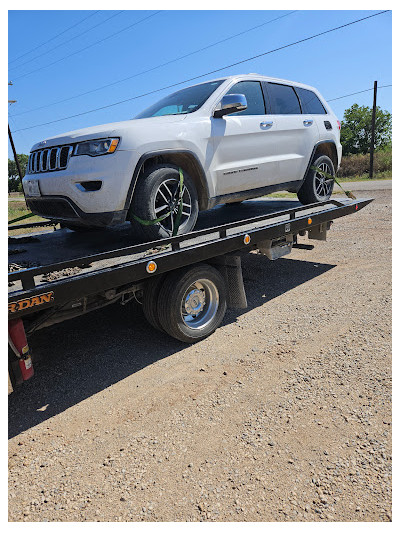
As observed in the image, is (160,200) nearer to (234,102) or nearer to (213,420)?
(234,102)

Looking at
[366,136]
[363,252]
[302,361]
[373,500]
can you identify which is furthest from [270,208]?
[366,136]

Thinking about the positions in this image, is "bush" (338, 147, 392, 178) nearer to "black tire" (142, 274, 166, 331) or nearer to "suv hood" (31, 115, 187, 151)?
"suv hood" (31, 115, 187, 151)

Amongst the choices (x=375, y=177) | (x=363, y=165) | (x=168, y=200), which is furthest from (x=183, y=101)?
(x=363, y=165)

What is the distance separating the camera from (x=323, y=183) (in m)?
6.22

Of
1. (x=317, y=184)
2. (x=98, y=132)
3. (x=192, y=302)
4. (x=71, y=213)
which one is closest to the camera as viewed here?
(x=98, y=132)

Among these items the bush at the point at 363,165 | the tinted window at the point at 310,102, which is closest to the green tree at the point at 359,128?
the bush at the point at 363,165

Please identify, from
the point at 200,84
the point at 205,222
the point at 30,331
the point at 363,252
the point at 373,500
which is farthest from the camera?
the point at 363,252

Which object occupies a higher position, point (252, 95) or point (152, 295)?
point (252, 95)

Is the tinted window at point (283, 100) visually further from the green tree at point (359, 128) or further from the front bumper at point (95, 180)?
the green tree at point (359, 128)

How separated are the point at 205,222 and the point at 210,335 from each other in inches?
63.2

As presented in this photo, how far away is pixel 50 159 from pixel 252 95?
2.65 metres

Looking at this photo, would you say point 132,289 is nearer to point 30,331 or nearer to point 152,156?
point 30,331

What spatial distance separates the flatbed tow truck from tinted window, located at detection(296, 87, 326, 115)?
1.59 meters

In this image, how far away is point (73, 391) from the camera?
346cm
